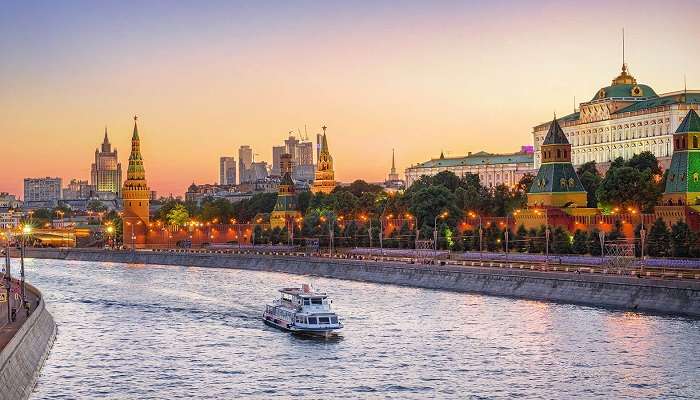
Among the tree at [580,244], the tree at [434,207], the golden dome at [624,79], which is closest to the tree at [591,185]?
the tree at [434,207]

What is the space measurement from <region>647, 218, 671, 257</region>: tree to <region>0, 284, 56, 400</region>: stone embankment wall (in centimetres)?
4951

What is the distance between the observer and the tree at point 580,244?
99.5 metres

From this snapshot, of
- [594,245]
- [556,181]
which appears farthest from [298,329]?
[556,181]

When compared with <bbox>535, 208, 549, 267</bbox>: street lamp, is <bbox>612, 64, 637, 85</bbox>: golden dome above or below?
above

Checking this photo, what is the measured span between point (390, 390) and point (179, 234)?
15378 cm

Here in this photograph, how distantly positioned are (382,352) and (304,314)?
901 centimetres

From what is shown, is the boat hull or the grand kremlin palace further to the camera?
the grand kremlin palace

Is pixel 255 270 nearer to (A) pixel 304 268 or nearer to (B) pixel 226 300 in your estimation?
(A) pixel 304 268

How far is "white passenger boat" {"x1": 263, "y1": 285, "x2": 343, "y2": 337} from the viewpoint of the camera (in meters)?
64.8

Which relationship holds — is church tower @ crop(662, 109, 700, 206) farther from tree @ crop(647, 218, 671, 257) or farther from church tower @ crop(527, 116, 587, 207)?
church tower @ crop(527, 116, 587, 207)

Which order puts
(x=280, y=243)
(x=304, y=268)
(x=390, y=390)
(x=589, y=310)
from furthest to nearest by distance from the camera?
1. (x=280, y=243)
2. (x=304, y=268)
3. (x=589, y=310)
4. (x=390, y=390)

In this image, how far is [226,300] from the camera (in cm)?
8769

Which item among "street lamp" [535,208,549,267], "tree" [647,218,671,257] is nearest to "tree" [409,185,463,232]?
"street lamp" [535,208,549,267]

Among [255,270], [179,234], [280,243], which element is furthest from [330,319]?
[179,234]
